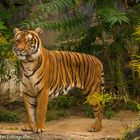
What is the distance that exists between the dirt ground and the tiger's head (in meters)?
1.10

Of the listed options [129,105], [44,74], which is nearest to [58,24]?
[44,74]

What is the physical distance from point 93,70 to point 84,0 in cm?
150

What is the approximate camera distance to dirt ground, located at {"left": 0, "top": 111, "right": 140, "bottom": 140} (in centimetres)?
771

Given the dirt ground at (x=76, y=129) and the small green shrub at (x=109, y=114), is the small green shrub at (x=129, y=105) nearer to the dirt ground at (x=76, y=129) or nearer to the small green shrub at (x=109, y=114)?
the dirt ground at (x=76, y=129)

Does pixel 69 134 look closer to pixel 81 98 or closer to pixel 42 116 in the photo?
pixel 42 116

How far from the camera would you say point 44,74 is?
8.40m

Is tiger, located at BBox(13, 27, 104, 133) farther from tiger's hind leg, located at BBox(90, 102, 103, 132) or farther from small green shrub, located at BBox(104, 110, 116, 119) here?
small green shrub, located at BBox(104, 110, 116, 119)

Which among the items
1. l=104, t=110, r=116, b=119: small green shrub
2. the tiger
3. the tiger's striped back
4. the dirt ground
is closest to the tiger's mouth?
the tiger

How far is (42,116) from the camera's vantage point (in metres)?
8.26

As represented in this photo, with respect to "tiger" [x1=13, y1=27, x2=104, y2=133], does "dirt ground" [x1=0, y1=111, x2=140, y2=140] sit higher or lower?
lower

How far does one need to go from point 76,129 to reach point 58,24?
6.13 feet

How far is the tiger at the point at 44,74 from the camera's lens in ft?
26.8

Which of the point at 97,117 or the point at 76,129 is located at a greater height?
the point at 97,117

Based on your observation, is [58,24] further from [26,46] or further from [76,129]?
[76,129]
